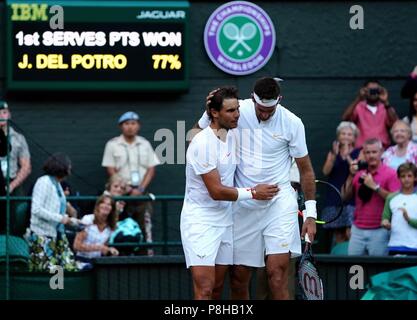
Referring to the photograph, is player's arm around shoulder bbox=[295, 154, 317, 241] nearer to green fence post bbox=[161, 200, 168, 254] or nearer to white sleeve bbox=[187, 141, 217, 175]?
white sleeve bbox=[187, 141, 217, 175]

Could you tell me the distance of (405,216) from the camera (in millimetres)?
14914

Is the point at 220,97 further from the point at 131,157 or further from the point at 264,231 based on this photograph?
the point at 131,157

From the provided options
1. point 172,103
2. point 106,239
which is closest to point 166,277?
point 106,239

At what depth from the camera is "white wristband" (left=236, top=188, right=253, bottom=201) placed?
11.8 meters

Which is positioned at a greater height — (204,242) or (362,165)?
(362,165)

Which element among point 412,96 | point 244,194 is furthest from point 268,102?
point 412,96

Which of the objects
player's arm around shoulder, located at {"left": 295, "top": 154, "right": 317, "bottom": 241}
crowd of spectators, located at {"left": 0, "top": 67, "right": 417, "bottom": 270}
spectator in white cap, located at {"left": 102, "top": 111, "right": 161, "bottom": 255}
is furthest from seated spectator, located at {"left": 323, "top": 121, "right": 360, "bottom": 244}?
player's arm around shoulder, located at {"left": 295, "top": 154, "right": 317, "bottom": 241}

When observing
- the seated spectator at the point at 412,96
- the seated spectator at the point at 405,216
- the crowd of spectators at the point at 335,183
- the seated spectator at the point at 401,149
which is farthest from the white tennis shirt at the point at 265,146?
the seated spectator at the point at 412,96

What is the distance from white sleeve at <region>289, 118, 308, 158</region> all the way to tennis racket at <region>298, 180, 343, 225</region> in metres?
0.41

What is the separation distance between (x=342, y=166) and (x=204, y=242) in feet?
15.0

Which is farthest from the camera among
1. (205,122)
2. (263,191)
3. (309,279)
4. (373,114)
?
(373,114)

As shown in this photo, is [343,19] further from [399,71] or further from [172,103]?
[172,103]

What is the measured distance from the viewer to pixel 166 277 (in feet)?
49.1

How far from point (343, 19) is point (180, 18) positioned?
2036 mm
